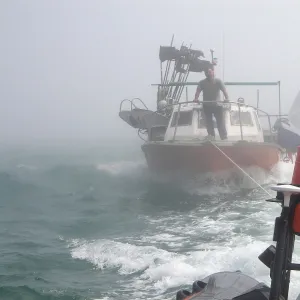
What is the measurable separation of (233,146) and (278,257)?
31.9 ft

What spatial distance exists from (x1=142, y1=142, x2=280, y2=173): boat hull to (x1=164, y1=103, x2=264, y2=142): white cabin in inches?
38.1

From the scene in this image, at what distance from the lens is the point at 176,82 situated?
16406 mm

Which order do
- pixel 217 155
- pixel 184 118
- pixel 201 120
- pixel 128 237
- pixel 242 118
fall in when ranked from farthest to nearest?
1. pixel 242 118
2. pixel 184 118
3. pixel 201 120
4. pixel 217 155
5. pixel 128 237

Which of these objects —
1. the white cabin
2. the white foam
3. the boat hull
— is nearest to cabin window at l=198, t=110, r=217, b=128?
the white cabin

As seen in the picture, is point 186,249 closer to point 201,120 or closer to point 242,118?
point 201,120

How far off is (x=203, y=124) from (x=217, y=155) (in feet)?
5.81

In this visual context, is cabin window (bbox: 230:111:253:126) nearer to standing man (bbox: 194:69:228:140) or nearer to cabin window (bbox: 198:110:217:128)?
cabin window (bbox: 198:110:217:128)

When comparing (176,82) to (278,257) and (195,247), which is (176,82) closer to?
(195,247)

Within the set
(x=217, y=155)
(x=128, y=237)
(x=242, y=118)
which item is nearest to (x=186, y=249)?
(x=128, y=237)

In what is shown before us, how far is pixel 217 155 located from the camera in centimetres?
1174

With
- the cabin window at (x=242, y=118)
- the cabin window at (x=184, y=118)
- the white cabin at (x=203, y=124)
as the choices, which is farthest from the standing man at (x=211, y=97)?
the cabin window at (x=242, y=118)

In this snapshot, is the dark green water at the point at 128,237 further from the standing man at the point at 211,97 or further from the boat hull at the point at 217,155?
A: the standing man at the point at 211,97

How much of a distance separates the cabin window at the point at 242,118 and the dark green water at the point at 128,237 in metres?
1.98

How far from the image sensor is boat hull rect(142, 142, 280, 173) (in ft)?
38.4
